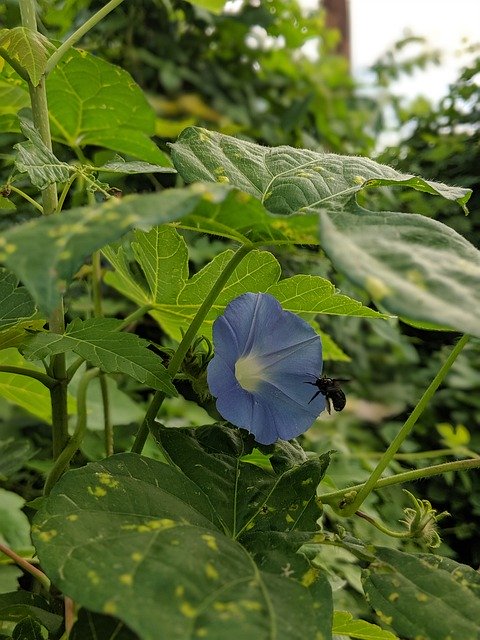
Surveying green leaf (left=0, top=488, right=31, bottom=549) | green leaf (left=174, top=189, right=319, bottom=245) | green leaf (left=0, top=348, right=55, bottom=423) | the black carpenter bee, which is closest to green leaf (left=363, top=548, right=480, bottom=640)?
the black carpenter bee

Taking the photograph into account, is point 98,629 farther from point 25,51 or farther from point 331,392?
point 25,51

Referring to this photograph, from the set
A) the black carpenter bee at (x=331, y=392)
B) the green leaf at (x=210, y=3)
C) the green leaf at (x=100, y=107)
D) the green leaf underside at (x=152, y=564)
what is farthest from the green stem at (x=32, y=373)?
the green leaf at (x=210, y=3)

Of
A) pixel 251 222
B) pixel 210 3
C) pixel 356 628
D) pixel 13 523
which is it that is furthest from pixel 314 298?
pixel 13 523

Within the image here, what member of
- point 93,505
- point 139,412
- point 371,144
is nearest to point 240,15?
point 371,144

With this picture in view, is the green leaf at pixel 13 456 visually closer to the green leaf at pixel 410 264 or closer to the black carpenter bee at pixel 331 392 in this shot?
the black carpenter bee at pixel 331 392

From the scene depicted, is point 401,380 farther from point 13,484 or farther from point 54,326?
point 54,326
